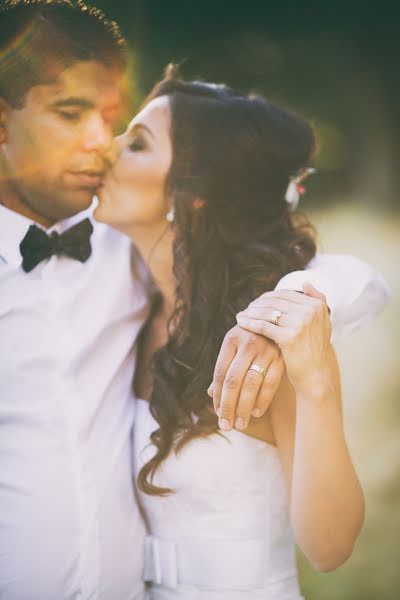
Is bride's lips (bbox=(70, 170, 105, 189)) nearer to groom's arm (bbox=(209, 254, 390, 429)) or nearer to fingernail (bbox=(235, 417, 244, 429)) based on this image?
groom's arm (bbox=(209, 254, 390, 429))

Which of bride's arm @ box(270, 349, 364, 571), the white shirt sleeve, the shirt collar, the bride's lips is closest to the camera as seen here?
bride's arm @ box(270, 349, 364, 571)

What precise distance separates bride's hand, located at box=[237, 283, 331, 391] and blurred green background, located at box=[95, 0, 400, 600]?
9.24ft

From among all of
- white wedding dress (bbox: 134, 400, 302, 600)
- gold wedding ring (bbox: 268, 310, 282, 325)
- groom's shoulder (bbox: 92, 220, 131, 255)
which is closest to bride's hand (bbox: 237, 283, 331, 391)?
gold wedding ring (bbox: 268, 310, 282, 325)

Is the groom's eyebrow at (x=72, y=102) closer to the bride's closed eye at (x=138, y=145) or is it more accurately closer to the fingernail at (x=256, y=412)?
the bride's closed eye at (x=138, y=145)

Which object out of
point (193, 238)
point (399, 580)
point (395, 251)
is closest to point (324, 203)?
point (395, 251)

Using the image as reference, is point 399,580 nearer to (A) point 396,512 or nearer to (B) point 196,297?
(A) point 396,512

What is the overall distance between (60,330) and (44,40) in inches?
34.5

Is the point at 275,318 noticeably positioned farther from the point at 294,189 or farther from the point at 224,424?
the point at 294,189

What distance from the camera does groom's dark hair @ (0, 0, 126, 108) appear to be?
1.74m

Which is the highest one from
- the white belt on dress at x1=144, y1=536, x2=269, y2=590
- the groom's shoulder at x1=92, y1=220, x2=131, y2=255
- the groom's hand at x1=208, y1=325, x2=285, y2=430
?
the groom's shoulder at x1=92, y1=220, x2=131, y2=255

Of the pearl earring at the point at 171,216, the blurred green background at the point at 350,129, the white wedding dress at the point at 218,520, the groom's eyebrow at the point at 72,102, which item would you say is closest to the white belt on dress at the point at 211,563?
the white wedding dress at the point at 218,520

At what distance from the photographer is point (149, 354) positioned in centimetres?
218

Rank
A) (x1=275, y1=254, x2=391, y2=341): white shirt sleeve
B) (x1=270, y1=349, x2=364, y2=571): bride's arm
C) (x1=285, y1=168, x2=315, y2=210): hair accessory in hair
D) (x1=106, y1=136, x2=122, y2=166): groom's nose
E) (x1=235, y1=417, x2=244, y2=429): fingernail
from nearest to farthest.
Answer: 1. (x1=235, y1=417, x2=244, y2=429): fingernail
2. (x1=270, y1=349, x2=364, y2=571): bride's arm
3. (x1=275, y1=254, x2=391, y2=341): white shirt sleeve
4. (x1=106, y1=136, x2=122, y2=166): groom's nose
5. (x1=285, y1=168, x2=315, y2=210): hair accessory in hair

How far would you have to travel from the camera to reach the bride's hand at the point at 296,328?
145 cm
